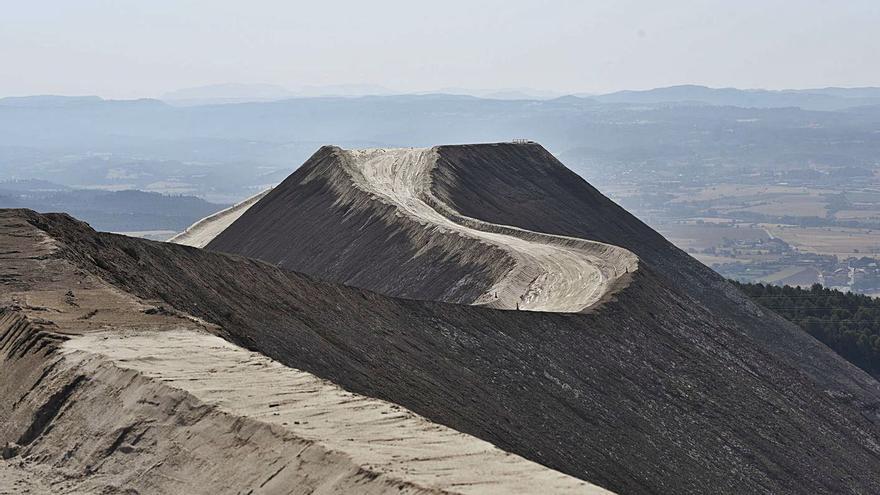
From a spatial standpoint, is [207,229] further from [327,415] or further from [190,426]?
[327,415]

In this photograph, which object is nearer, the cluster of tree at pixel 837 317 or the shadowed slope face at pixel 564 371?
the shadowed slope face at pixel 564 371

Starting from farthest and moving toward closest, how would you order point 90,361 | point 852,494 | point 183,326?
point 852,494 → point 183,326 → point 90,361

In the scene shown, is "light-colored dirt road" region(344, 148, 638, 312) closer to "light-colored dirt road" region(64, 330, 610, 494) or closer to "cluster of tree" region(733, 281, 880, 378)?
"light-colored dirt road" region(64, 330, 610, 494)

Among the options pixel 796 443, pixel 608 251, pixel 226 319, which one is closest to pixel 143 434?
pixel 226 319

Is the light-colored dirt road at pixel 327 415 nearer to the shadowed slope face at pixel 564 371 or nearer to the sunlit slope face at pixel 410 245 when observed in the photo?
the shadowed slope face at pixel 564 371

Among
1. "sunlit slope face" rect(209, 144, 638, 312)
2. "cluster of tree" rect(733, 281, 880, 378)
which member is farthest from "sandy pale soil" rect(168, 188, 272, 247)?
"cluster of tree" rect(733, 281, 880, 378)

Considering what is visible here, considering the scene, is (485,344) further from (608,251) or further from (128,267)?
(608,251)

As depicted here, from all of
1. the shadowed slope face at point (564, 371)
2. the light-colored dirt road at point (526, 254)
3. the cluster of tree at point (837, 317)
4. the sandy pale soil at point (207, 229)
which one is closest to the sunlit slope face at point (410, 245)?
the light-colored dirt road at point (526, 254)
